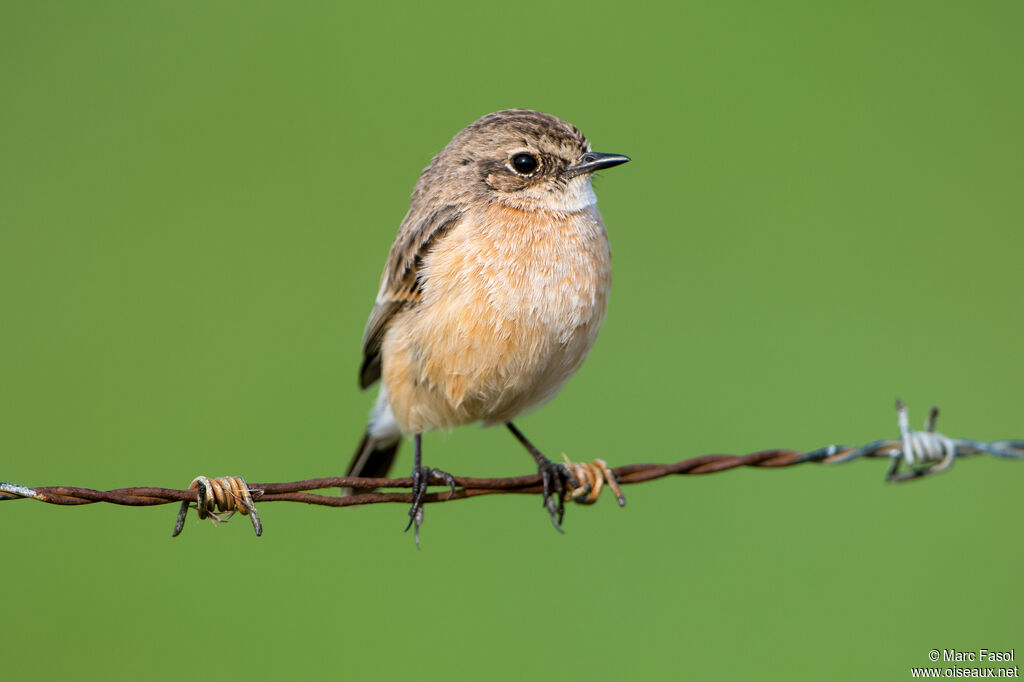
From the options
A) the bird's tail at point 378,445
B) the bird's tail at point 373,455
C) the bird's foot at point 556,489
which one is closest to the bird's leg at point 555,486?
the bird's foot at point 556,489

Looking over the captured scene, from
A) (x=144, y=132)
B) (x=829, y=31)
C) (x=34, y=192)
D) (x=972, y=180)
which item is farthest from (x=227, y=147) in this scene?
(x=972, y=180)

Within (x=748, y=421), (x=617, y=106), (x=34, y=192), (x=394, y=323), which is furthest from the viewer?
(x=617, y=106)

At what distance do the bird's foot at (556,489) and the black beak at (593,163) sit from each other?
1.36 meters

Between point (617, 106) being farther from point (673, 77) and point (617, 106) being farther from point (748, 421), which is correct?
point (748, 421)

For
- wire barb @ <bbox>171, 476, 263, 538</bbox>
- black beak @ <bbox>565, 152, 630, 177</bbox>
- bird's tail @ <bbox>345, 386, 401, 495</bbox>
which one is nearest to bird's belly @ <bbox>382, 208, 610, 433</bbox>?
black beak @ <bbox>565, 152, 630, 177</bbox>

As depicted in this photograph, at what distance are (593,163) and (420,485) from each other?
1662 mm

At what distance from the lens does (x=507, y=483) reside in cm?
416

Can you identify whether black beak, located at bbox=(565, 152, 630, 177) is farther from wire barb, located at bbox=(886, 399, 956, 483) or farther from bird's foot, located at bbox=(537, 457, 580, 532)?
wire barb, located at bbox=(886, 399, 956, 483)

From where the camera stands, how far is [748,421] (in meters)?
6.96

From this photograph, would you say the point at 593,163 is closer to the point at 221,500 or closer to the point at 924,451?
the point at 924,451

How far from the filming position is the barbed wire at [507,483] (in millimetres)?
3390

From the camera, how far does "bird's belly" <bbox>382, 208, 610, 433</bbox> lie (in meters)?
4.48

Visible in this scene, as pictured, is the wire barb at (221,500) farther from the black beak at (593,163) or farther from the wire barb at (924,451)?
the wire barb at (924,451)

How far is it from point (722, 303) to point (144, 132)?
480 centimetres
